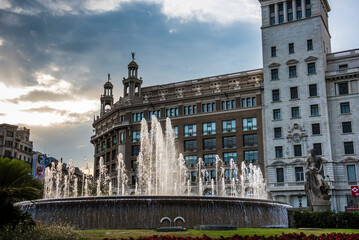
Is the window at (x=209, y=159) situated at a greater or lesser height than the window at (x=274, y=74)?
lesser

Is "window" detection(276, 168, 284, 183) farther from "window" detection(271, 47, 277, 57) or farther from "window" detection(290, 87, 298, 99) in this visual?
"window" detection(271, 47, 277, 57)

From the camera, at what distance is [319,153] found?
2250 inches

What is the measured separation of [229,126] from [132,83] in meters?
24.0

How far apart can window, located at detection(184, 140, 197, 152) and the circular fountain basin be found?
4676 centimetres

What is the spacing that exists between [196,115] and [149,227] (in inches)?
1952

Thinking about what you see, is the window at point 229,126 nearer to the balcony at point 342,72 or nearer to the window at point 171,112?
the window at point 171,112

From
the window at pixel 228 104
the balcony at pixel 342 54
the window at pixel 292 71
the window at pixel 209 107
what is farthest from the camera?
the window at pixel 209 107

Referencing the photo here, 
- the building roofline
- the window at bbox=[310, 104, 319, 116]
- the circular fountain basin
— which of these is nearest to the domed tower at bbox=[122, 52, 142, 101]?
the building roofline

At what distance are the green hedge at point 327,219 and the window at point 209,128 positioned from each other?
46.5m

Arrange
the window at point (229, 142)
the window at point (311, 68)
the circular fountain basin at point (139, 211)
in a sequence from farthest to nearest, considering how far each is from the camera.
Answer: the window at point (229, 142)
the window at point (311, 68)
the circular fountain basin at point (139, 211)

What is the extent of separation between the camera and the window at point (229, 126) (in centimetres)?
6606

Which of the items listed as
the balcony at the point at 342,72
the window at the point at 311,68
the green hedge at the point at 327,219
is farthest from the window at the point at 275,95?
the green hedge at the point at 327,219

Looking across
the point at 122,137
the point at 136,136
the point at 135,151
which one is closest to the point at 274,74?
the point at 136,136

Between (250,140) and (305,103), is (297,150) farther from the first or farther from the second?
(250,140)
